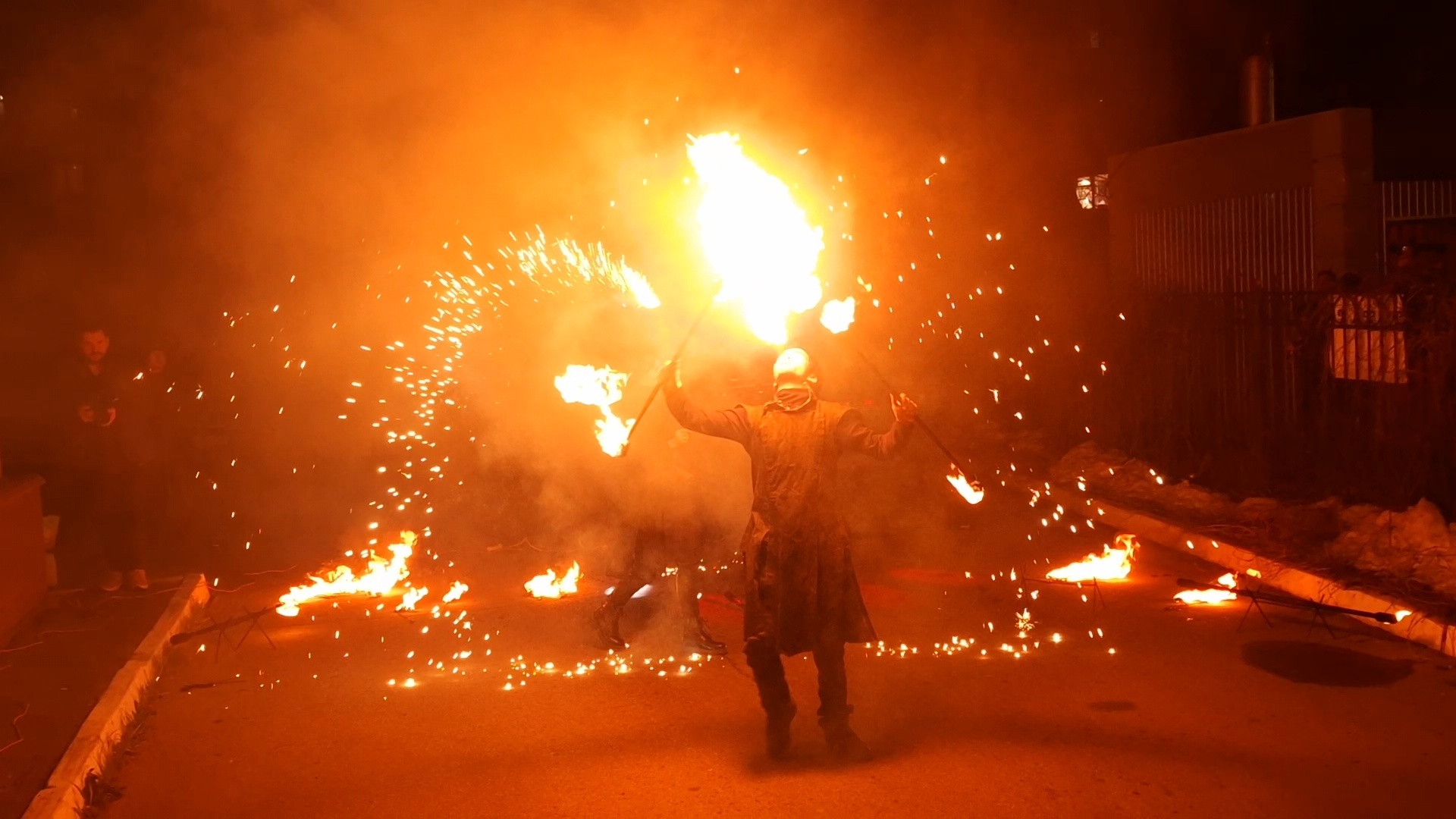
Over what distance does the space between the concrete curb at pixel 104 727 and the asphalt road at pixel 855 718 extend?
0.43ft

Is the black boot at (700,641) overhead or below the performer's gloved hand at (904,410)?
below

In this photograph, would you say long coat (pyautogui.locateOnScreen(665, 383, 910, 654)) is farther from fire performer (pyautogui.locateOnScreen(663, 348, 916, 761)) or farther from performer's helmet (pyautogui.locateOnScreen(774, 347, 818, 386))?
performer's helmet (pyautogui.locateOnScreen(774, 347, 818, 386))

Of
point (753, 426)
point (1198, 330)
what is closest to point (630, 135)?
point (1198, 330)

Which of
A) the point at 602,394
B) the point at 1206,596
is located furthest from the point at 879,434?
the point at 1206,596

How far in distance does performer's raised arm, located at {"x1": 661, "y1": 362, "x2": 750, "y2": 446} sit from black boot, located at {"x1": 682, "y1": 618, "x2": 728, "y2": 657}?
5.79 feet

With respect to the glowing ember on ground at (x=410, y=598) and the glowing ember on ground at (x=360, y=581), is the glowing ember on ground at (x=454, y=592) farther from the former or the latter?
the glowing ember on ground at (x=360, y=581)

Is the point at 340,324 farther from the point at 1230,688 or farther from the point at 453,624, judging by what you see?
the point at 1230,688

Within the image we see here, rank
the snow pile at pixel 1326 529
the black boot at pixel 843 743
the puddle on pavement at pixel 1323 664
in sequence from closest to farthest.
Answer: the black boot at pixel 843 743
the puddle on pavement at pixel 1323 664
the snow pile at pixel 1326 529

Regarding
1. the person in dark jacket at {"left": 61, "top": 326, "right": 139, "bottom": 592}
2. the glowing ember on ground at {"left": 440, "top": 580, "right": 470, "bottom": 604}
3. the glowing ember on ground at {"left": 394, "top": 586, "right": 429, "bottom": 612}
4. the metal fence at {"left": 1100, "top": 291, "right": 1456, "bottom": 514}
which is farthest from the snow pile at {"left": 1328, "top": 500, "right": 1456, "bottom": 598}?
the person in dark jacket at {"left": 61, "top": 326, "right": 139, "bottom": 592}

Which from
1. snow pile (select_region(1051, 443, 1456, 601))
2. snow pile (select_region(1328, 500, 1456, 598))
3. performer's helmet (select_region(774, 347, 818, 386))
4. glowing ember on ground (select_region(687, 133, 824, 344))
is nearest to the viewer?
performer's helmet (select_region(774, 347, 818, 386))

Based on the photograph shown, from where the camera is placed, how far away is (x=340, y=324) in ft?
45.2

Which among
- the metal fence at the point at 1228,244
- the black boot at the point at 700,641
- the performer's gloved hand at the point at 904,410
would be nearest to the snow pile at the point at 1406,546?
the performer's gloved hand at the point at 904,410

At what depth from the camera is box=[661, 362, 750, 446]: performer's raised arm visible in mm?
5793

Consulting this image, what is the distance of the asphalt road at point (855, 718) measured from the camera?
16.3 feet
